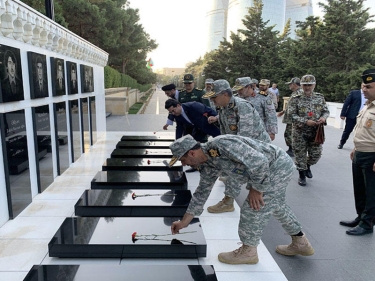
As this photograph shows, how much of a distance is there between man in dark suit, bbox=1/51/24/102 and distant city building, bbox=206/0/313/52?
36.1 meters

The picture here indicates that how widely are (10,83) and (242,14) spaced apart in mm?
71428

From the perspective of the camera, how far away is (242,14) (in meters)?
68.8

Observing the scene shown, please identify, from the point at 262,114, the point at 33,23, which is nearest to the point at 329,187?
the point at 262,114

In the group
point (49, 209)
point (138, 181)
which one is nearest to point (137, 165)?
point (138, 181)

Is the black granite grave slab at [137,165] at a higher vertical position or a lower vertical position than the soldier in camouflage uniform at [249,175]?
lower

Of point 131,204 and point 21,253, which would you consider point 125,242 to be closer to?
point 131,204

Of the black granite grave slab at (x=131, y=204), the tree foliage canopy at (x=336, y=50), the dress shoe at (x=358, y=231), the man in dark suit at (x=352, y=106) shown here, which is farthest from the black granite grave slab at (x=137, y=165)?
the tree foliage canopy at (x=336, y=50)

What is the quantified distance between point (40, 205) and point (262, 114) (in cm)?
380

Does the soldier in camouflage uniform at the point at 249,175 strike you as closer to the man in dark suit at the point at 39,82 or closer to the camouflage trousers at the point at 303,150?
the camouflage trousers at the point at 303,150

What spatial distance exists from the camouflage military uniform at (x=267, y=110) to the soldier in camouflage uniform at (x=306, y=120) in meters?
0.33

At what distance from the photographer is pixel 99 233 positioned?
10.1 ft

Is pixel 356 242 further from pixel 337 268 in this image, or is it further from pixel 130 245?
pixel 130 245

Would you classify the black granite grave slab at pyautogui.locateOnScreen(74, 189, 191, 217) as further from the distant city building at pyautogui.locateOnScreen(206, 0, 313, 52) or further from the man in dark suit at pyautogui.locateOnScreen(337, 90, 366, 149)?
the distant city building at pyautogui.locateOnScreen(206, 0, 313, 52)

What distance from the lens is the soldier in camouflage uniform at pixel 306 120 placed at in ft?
16.6
